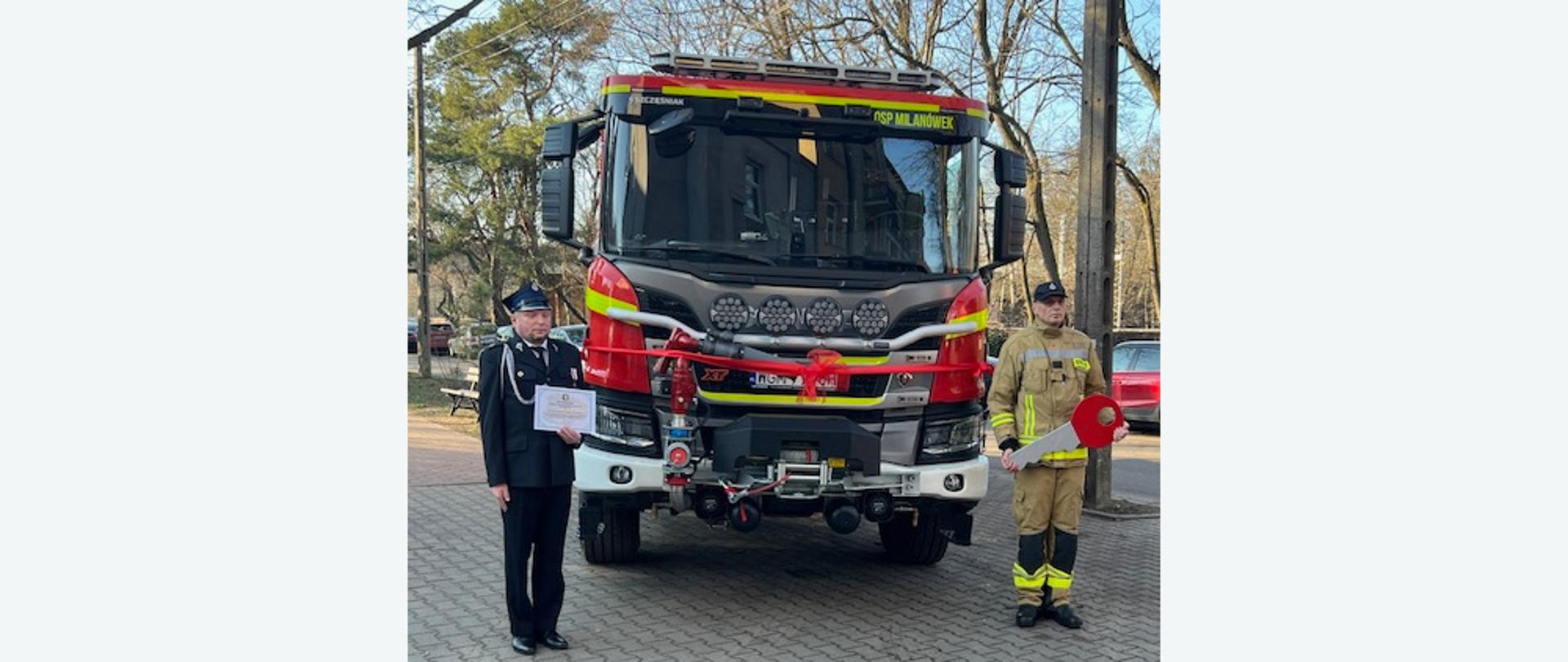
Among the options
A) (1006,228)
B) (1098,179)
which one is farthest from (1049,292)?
(1098,179)

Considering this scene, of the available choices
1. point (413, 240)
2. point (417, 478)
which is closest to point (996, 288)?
point (413, 240)

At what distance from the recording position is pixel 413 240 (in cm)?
702

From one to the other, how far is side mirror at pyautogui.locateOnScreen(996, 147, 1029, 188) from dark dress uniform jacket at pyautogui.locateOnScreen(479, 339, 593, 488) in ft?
8.77

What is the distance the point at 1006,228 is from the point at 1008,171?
1.01ft

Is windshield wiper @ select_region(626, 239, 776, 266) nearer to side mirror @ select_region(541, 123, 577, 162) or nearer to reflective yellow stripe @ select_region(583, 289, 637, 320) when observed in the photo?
reflective yellow stripe @ select_region(583, 289, 637, 320)

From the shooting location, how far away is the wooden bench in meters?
6.21

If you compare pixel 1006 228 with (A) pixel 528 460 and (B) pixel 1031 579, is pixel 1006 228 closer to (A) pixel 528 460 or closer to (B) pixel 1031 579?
(B) pixel 1031 579

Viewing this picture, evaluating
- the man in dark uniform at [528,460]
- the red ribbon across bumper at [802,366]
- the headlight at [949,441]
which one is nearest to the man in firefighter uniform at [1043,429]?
the headlight at [949,441]

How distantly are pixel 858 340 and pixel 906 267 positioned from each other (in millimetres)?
573

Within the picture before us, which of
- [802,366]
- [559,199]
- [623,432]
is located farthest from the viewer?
[559,199]

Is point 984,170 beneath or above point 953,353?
above

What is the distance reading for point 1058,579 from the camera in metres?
5.30

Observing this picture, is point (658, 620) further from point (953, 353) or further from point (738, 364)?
point (953, 353)

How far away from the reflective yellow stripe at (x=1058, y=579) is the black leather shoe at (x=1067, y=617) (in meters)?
0.11
